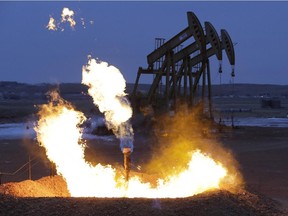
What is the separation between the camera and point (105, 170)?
15.5 m

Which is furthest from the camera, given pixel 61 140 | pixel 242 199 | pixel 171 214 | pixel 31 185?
pixel 61 140

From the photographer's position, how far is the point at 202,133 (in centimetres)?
3709

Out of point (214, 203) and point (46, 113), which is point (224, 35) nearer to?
point (46, 113)

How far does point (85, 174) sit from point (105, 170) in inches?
30.4

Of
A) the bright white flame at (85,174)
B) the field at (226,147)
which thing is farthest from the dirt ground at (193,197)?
the bright white flame at (85,174)

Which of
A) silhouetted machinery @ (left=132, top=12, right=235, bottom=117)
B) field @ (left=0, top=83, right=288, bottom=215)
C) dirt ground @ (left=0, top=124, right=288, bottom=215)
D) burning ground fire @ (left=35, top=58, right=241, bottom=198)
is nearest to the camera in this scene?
dirt ground @ (left=0, top=124, right=288, bottom=215)

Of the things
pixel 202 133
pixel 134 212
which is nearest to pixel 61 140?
pixel 134 212

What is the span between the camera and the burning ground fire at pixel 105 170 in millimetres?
14273

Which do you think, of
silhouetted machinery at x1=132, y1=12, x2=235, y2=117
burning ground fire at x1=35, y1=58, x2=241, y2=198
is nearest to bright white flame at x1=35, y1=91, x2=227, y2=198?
burning ground fire at x1=35, y1=58, x2=241, y2=198

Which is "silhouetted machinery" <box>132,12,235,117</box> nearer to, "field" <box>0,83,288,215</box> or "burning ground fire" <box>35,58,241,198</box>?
"field" <box>0,83,288,215</box>

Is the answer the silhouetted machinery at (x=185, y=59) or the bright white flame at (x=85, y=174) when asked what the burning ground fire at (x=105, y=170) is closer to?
the bright white flame at (x=85, y=174)

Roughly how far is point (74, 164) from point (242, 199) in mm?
5570

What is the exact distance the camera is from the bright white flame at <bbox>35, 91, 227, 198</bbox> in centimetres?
1461

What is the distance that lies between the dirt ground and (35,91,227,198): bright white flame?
1.62 metres
